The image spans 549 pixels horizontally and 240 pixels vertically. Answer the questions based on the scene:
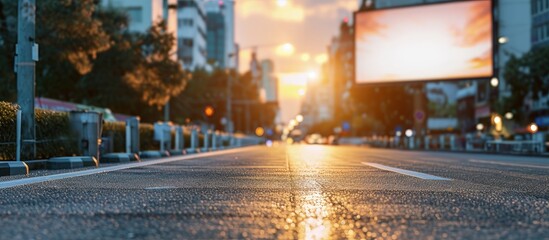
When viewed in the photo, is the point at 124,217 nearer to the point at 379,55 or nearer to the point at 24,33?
the point at 24,33

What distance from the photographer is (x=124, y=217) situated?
3.98 metres

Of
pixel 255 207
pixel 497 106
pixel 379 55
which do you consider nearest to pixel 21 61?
pixel 255 207

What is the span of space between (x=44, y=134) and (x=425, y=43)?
101 ft

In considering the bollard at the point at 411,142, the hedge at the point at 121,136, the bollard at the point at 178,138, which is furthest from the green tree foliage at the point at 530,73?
the hedge at the point at 121,136

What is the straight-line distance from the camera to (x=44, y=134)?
1248 centimetres

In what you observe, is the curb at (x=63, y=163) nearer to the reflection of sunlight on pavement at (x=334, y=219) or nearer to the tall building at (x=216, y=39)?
the reflection of sunlight on pavement at (x=334, y=219)

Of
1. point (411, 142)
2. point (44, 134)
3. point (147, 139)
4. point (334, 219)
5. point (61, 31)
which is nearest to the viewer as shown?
point (334, 219)

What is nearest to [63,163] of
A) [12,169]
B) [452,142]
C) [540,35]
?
[12,169]

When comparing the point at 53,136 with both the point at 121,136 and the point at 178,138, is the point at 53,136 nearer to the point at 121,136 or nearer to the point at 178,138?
the point at 121,136

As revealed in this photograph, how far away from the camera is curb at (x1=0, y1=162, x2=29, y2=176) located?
8.82 metres

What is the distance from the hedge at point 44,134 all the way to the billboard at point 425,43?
97.7 feet

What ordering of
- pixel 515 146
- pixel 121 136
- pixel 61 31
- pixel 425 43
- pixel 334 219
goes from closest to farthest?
pixel 334 219
pixel 121 136
pixel 61 31
pixel 515 146
pixel 425 43

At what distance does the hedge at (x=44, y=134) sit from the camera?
1073 centimetres

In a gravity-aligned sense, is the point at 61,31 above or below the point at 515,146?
above
